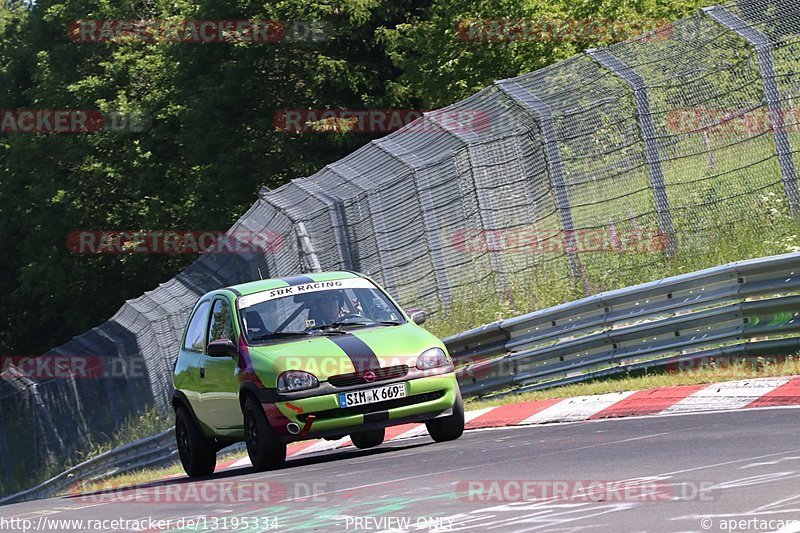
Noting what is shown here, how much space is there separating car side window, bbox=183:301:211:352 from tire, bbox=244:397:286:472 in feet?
5.47

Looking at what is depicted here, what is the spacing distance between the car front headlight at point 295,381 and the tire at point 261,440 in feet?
1.01

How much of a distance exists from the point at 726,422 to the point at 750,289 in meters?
2.82

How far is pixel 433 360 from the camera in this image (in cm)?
1245

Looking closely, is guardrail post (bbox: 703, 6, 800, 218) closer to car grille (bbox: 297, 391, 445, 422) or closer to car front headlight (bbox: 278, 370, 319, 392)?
car grille (bbox: 297, 391, 445, 422)

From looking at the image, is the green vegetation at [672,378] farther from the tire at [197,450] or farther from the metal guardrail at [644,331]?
the tire at [197,450]

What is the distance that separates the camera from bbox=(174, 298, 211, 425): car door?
14086mm

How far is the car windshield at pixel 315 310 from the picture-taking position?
1307cm

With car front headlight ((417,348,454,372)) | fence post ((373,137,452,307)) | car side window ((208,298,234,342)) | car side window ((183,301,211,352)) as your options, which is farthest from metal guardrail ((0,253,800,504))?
car side window ((208,298,234,342))

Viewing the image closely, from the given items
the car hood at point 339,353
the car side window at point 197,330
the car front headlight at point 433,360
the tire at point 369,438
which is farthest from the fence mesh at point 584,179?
the car side window at point 197,330

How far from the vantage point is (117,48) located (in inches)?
2169

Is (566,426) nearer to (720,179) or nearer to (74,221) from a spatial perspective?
(720,179)

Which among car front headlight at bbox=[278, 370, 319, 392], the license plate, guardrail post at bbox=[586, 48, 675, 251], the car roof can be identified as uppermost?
guardrail post at bbox=[586, 48, 675, 251]

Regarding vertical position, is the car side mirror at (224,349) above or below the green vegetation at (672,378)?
above

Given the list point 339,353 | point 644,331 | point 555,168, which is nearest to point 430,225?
point 555,168
